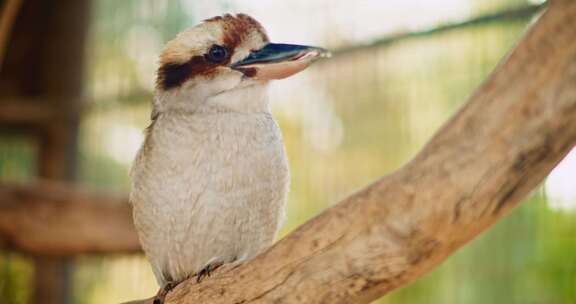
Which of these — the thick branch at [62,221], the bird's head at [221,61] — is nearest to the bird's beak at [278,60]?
the bird's head at [221,61]

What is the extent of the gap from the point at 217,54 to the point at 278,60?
18 cm

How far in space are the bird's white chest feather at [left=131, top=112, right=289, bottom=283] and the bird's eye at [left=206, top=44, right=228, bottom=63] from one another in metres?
0.12

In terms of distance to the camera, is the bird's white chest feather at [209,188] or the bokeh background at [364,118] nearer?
the bird's white chest feather at [209,188]

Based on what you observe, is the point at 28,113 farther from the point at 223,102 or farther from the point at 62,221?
the point at 223,102

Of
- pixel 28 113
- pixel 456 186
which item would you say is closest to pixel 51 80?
pixel 28 113

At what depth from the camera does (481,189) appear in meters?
1.15

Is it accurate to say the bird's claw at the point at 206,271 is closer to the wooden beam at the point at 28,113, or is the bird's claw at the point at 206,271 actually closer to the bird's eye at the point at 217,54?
the bird's eye at the point at 217,54

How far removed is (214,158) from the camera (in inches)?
70.1

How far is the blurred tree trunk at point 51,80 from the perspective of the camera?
11.3 feet

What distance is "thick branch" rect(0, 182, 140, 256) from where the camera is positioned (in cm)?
304

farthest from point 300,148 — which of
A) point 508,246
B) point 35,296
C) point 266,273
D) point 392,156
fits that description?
point 266,273

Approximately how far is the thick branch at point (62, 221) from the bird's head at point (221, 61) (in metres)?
1.27

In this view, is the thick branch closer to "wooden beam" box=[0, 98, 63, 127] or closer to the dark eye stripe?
"wooden beam" box=[0, 98, 63, 127]

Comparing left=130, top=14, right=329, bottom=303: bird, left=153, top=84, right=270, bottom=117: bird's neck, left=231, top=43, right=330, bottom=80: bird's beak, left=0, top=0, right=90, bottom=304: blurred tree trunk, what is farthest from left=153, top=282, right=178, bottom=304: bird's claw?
left=0, top=0, right=90, bottom=304: blurred tree trunk
